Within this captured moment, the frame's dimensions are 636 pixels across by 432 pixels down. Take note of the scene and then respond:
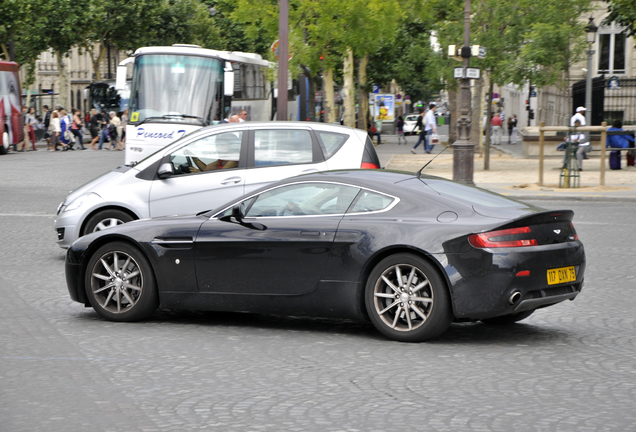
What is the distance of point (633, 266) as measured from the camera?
34.9ft

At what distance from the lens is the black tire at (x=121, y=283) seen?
7.61m

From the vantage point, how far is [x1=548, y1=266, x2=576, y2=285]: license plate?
6.86m

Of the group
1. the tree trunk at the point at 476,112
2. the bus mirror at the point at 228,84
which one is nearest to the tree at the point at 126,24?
the tree trunk at the point at 476,112

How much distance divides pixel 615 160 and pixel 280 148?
18078 millimetres

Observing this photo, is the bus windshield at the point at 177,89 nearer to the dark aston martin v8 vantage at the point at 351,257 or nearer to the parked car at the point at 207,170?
the parked car at the point at 207,170

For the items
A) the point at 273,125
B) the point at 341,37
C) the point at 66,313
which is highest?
the point at 341,37

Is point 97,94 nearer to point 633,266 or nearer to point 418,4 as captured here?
point 418,4

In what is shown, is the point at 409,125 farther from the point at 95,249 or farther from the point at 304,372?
the point at 304,372

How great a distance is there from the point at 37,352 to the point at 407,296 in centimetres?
258

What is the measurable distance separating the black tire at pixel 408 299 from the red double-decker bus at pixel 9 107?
3010 cm

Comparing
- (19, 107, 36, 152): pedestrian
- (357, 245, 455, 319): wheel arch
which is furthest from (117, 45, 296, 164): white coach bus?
(357, 245, 455, 319): wheel arch

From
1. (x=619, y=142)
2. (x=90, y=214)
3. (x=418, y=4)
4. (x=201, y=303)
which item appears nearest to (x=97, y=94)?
(x=418, y=4)

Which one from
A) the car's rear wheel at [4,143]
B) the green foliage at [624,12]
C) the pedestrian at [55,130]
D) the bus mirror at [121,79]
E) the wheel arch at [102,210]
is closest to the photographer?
the wheel arch at [102,210]

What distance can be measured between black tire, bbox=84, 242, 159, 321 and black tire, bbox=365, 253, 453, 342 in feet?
5.94
